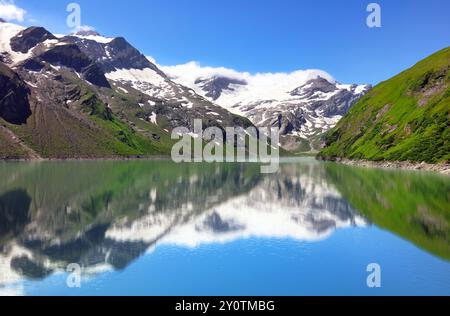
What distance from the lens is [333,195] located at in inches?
3782

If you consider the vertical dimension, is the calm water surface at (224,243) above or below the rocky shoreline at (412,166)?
below

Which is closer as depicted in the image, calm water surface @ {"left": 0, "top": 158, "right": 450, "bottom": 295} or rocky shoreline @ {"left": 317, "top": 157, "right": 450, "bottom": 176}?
calm water surface @ {"left": 0, "top": 158, "right": 450, "bottom": 295}

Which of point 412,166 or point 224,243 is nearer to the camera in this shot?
point 224,243

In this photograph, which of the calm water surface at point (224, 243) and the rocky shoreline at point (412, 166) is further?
the rocky shoreline at point (412, 166)

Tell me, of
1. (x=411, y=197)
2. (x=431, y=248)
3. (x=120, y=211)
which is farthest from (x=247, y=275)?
(x=411, y=197)

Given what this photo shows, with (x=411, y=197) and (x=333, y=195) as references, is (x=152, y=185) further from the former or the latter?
(x=411, y=197)

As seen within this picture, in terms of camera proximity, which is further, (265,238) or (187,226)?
(187,226)

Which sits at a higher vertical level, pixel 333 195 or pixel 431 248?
pixel 333 195

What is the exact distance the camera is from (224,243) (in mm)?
50906

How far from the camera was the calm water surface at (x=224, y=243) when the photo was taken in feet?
114

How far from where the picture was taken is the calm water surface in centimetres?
3466

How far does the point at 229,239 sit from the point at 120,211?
26.9 metres

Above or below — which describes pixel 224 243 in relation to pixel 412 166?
below

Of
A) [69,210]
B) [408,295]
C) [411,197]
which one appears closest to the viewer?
[408,295]
